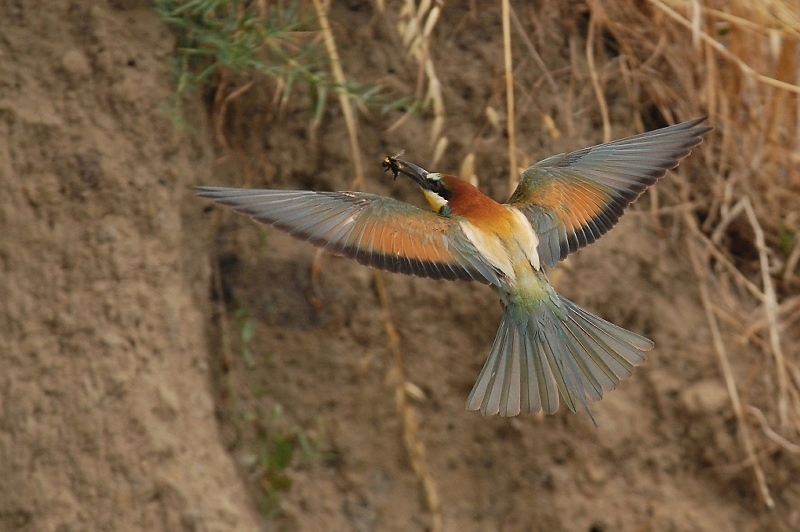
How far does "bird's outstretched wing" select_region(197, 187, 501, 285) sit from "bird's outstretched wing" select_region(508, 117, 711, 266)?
17cm

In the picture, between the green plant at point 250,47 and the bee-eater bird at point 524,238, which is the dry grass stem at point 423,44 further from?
the bee-eater bird at point 524,238

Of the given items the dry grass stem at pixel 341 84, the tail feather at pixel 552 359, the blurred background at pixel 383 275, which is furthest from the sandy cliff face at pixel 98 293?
the tail feather at pixel 552 359

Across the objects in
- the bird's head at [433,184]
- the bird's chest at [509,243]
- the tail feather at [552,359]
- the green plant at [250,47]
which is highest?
the green plant at [250,47]

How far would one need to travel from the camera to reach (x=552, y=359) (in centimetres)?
201

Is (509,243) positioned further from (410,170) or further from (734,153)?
(734,153)

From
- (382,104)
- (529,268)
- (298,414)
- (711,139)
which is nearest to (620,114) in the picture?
(711,139)

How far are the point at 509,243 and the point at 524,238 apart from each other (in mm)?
37

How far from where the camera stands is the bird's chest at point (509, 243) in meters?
1.93

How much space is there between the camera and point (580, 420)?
8.65 feet

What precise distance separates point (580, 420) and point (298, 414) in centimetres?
64

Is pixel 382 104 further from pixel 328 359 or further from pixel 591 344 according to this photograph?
pixel 591 344

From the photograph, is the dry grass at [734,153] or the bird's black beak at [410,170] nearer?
the bird's black beak at [410,170]

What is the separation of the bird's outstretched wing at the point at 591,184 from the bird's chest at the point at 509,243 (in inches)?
1.3

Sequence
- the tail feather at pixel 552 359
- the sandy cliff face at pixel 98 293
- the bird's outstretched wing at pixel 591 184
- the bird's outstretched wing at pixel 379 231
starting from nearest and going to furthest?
the bird's outstretched wing at pixel 379 231 → the tail feather at pixel 552 359 → the bird's outstretched wing at pixel 591 184 → the sandy cliff face at pixel 98 293
